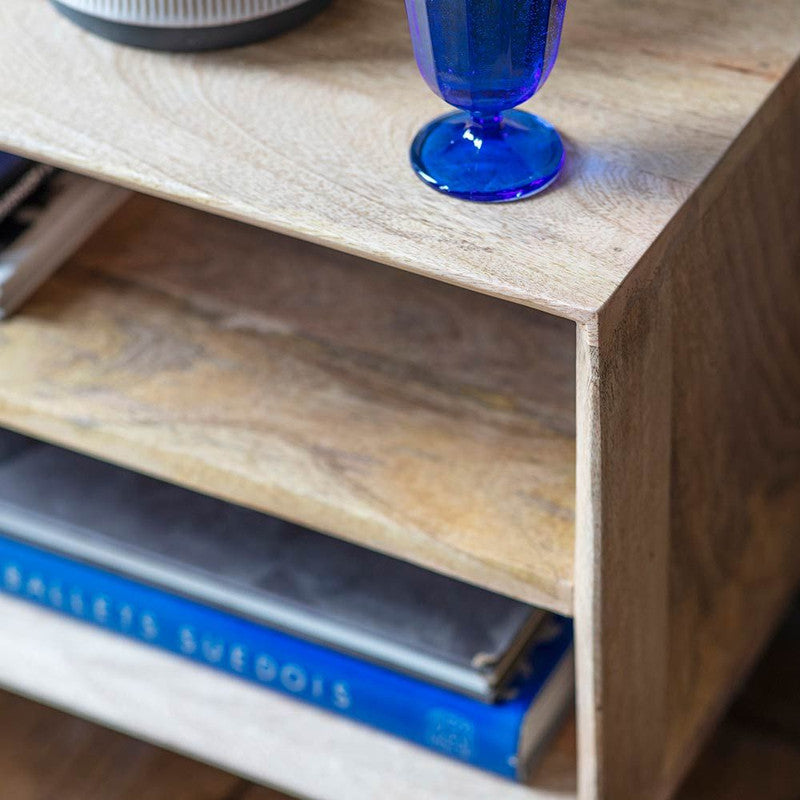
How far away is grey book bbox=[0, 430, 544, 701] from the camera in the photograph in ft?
2.32

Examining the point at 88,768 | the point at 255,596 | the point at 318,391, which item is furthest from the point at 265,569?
the point at 88,768

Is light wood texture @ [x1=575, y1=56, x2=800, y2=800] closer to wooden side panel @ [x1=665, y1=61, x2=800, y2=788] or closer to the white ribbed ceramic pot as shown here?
wooden side panel @ [x1=665, y1=61, x2=800, y2=788]

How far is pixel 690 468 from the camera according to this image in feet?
2.12

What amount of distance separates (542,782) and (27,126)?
16.6 inches

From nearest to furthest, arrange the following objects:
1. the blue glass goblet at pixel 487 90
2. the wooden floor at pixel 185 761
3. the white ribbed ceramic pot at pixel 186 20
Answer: the blue glass goblet at pixel 487 90, the white ribbed ceramic pot at pixel 186 20, the wooden floor at pixel 185 761

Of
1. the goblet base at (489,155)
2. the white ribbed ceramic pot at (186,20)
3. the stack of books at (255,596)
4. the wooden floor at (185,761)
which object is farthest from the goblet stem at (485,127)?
the wooden floor at (185,761)

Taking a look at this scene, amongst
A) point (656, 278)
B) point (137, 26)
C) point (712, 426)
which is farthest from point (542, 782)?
point (137, 26)

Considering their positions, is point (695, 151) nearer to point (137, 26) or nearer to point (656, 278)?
point (656, 278)

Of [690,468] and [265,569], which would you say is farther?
[265,569]

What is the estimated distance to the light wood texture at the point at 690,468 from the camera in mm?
523

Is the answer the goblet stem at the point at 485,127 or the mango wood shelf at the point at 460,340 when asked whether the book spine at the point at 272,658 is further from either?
the goblet stem at the point at 485,127

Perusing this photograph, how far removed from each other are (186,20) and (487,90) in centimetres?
16

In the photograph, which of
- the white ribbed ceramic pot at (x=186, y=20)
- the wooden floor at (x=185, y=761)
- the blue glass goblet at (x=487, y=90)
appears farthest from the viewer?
the wooden floor at (x=185, y=761)

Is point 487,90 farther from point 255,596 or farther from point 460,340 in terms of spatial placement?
point 255,596
